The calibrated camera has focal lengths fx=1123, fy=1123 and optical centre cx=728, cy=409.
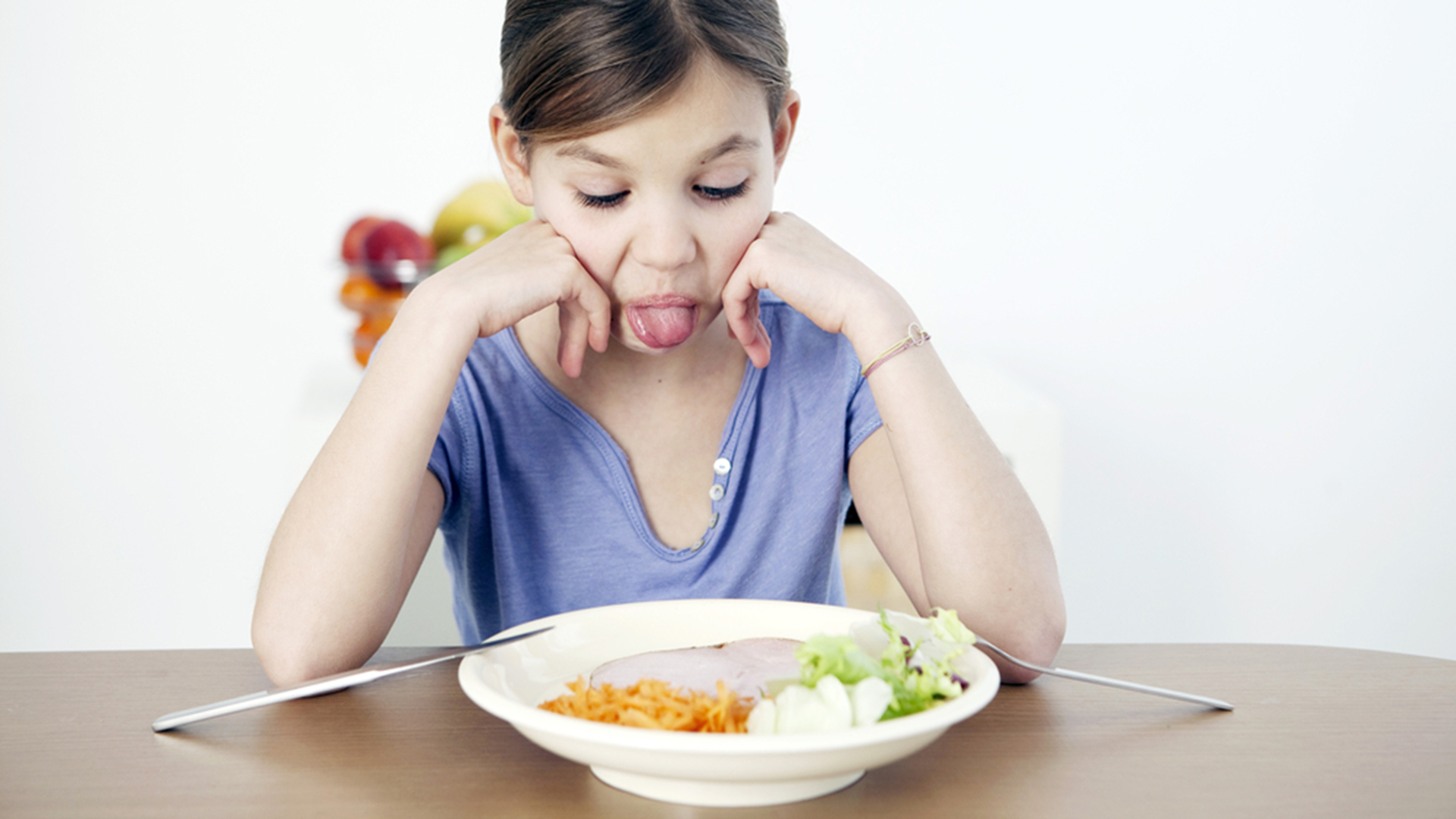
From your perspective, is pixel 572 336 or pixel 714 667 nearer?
pixel 714 667

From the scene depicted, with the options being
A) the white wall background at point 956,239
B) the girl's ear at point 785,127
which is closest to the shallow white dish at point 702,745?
the girl's ear at point 785,127

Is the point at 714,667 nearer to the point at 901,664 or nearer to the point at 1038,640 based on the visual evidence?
the point at 901,664

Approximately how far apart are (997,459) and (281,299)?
2021 millimetres

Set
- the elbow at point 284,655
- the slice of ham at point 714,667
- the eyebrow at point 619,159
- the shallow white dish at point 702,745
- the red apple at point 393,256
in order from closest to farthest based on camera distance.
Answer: the shallow white dish at point 702,745 < the slice of ham at point 714,667 < the elbow at point 284,655 < the eyebrow at point 619,159 < the red apple at point 393,256

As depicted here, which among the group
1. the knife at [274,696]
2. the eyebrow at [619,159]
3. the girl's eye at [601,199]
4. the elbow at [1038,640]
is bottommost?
the elbow at [1038,640]

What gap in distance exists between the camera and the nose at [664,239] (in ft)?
3.06

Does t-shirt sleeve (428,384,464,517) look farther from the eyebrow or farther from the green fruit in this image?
the green fruit

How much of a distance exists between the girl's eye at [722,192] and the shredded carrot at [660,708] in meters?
0.48

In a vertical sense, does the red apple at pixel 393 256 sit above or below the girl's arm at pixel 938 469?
above

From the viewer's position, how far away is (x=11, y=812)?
573mm

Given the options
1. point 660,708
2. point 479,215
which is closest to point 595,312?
point 660,708

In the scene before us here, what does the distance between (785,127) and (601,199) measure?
0.24m

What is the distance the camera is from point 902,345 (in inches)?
37.5

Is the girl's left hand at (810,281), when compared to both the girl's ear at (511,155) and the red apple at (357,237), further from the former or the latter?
the red apple at (357,237)
